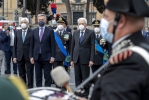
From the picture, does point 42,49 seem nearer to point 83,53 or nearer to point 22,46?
point 22,46

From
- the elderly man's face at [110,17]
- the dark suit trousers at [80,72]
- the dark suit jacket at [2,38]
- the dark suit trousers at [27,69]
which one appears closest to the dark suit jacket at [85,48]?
the dark suit trousers at [80,72]

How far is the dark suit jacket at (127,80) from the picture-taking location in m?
3.08

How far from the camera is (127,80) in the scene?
10.2 feet

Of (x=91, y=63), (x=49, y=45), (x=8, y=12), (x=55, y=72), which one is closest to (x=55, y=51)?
(x=49, y=45)

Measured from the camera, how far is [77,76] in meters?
11.7

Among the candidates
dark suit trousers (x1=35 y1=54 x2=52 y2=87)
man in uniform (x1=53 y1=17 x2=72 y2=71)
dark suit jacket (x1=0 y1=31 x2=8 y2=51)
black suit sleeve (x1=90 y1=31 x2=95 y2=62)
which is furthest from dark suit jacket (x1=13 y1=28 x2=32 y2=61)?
dark suit jacket (x1=0 y1=31 x2=8 y2=51)

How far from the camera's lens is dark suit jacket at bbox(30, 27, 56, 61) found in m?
11.9

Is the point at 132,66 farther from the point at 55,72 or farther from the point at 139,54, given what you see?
the point at 55,72

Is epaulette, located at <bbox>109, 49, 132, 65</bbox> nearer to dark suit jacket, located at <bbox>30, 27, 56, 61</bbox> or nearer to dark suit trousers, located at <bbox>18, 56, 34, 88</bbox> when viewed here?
dark suit jacket, located at <bbox>30, 27, 56, 61</bbox>

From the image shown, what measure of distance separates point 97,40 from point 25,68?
2115 mm

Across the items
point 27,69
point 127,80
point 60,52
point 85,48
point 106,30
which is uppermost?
point 106,30

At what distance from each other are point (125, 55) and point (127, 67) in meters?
0.11

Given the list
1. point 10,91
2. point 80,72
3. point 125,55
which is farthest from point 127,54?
point 80,72

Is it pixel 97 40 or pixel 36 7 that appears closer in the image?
pixel 97 40
